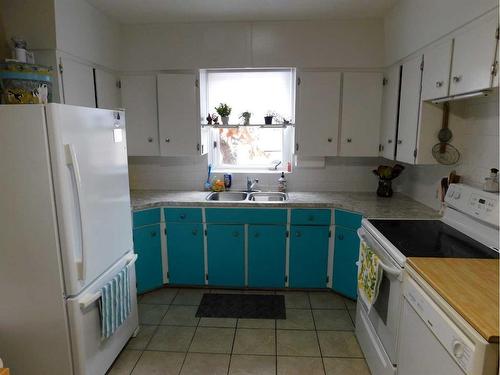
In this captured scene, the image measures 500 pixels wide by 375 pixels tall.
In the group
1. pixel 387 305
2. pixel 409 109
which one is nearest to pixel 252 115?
pixel 409 109

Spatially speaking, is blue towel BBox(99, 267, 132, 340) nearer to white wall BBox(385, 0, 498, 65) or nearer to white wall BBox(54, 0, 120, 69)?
white wall BBox(54, 0, 120, 69)

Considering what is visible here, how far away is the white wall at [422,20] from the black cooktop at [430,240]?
1.21m

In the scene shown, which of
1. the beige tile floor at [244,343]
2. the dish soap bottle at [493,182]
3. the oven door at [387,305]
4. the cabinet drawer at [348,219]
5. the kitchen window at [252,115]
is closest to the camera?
the oven door at [387,305]

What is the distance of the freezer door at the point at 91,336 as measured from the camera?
1708mm

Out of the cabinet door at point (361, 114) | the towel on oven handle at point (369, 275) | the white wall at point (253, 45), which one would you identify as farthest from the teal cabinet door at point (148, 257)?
the cabinet door at point (361, 114)

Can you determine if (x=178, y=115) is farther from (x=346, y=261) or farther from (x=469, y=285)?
(x=469, y=285)

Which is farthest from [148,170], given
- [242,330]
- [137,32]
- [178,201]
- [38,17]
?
[242,330]

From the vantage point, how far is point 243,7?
2.70m

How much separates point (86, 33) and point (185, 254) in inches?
79.1

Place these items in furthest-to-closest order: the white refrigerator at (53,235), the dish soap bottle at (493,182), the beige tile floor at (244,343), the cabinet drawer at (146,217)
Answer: the cabinet drawer at (146,217)
the beige tile floor at (244,343)
the dish soap bottle at (493,182)
the white refrigerator at (53,235)

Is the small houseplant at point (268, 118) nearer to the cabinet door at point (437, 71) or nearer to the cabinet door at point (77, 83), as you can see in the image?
the cabinet door at point (437, 71)

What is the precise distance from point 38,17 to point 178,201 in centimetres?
167

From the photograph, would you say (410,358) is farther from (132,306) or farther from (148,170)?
(148,170)

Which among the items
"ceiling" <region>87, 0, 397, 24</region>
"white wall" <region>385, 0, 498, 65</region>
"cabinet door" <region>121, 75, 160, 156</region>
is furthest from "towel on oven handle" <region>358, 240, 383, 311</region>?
"cabinet door" <region>121, 75, 160, 156</region>
